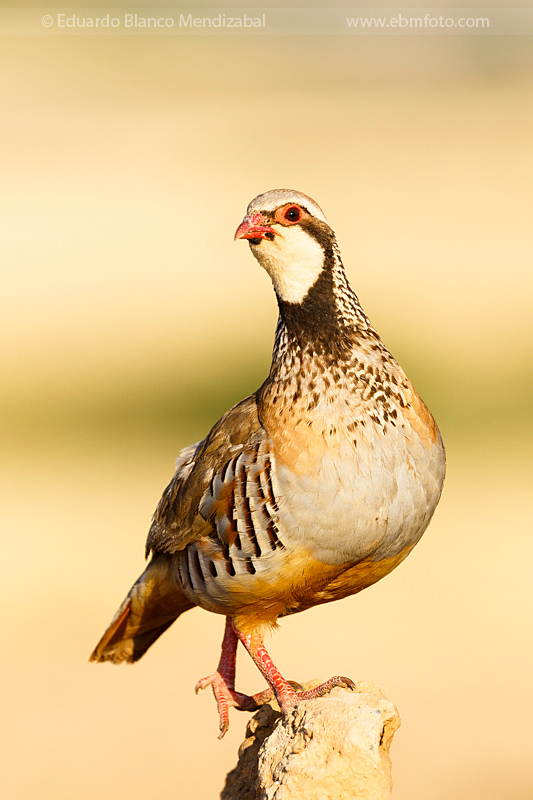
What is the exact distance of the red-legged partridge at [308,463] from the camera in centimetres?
430

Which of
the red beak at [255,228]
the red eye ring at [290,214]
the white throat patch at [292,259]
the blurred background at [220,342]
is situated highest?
the blurred background at [220,342]

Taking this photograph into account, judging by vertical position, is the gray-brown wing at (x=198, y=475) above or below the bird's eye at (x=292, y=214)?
below

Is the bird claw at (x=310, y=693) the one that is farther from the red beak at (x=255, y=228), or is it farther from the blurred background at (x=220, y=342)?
the blurred background at (x=220, y=342)

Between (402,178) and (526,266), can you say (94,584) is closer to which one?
(526,266)

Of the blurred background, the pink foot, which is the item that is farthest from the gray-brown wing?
the blurred background

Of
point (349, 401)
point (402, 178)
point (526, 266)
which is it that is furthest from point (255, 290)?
point (349, 401)

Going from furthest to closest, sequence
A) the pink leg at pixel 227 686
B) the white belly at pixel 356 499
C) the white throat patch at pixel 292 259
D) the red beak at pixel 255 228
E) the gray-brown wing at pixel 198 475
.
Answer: the pink leg at pixel 227 686 → the gray-brown wing at pixel 198 475 → the white throat patch at pixel 292 259 → the red beak at pixel 255 228 → the white belly at pixel 356 499

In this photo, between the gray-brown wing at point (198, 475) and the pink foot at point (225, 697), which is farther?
the pink foot at point (225, 697)

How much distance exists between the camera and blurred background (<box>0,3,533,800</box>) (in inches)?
325

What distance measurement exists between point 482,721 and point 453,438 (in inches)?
258

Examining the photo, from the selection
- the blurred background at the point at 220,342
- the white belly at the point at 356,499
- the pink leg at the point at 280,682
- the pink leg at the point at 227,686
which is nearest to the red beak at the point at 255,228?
the white belly at the point at 356,499

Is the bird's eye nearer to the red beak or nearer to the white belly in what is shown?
the red beak

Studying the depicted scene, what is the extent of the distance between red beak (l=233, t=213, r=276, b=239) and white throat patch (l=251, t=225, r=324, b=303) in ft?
0.13

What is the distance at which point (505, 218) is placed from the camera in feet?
79.5
